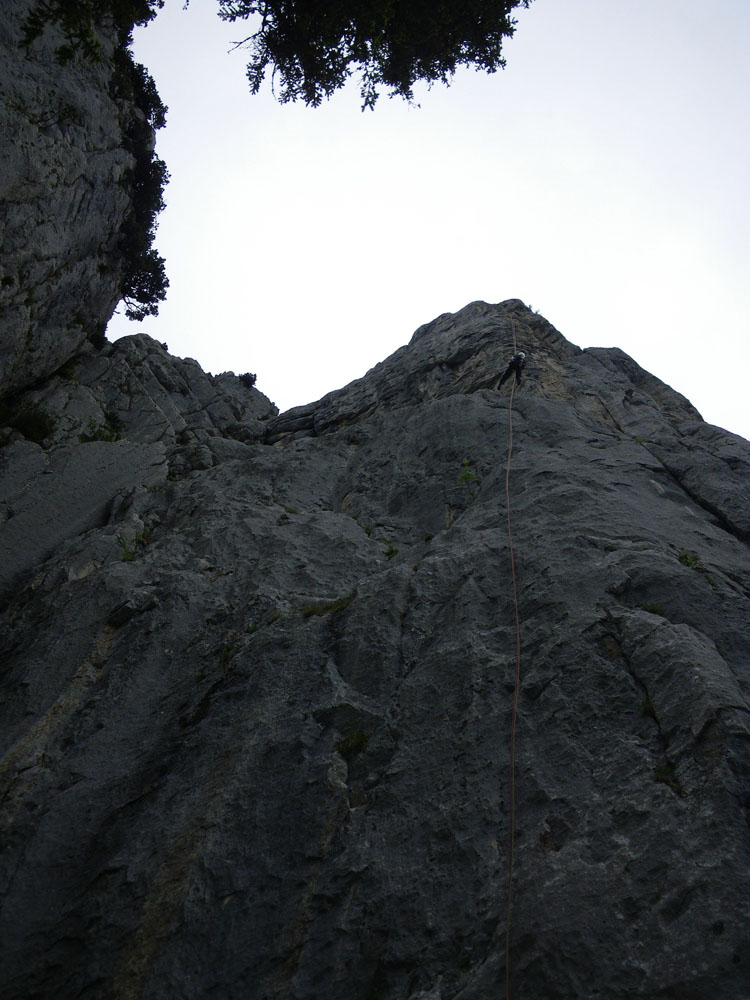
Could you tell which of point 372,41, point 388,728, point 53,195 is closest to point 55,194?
point 53,195

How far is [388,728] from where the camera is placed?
8.05m

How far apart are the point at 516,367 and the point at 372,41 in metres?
8.41

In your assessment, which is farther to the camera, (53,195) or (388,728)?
(53,195)

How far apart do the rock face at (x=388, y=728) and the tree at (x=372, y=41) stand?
31.8 feet

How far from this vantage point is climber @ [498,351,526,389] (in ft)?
53.5

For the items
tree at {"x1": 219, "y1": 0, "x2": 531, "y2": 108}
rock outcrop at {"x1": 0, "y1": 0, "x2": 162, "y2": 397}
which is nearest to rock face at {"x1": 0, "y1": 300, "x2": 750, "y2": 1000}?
rock outcrop at {"x1": 0, "y1": 0, "x2": 162, "y2": 397}

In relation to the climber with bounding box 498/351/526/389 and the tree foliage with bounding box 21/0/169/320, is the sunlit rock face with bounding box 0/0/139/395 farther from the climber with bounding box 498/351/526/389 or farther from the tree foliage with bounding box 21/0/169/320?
the climber with bounding box 498/351/526/389

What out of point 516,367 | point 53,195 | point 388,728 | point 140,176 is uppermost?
point 140,176

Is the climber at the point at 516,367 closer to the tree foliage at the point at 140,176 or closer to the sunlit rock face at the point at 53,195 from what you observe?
the sunlit rock face at the point at 53,195

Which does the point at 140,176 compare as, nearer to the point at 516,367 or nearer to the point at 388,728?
the point at 516,367

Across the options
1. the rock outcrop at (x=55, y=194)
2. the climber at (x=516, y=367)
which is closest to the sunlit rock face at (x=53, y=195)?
the rock outcrop at (x=55, y=194)

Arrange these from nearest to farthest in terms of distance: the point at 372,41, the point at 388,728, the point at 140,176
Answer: the point at 388,728 → the point at 372,41 → the point at 140,176

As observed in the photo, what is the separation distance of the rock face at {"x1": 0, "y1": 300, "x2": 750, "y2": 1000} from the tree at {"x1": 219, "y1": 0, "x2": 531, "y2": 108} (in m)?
9.70

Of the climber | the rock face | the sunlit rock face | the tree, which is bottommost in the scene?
the rock face
